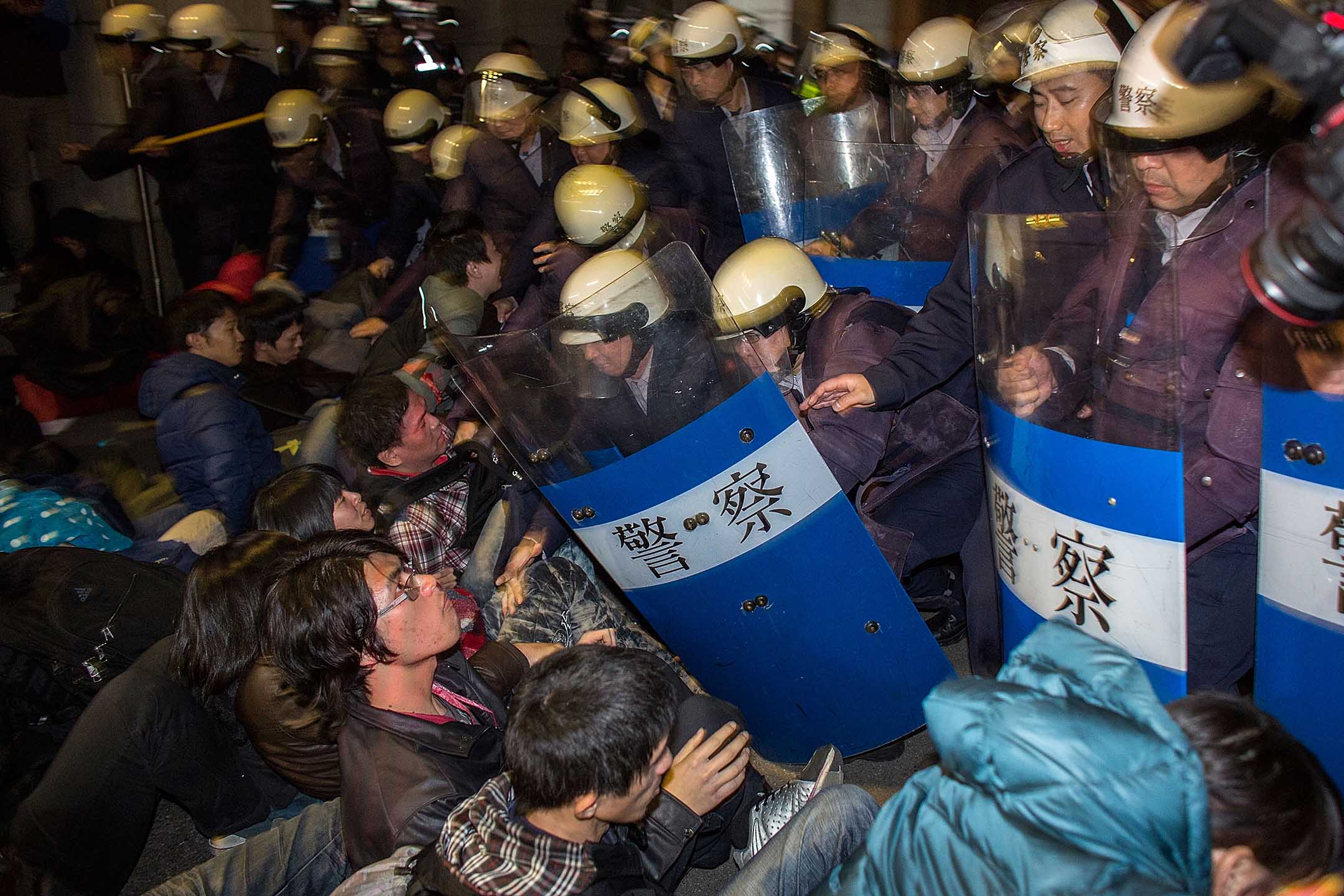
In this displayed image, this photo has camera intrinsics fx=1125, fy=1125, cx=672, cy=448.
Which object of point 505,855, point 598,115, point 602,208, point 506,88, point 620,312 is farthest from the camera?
point 506,88

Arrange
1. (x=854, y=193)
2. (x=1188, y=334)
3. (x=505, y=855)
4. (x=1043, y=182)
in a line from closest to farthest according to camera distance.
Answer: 1. (x=505, y=855)
2. (x=1188, y=334)
3. (x=1043, y=182)
4. (x=854, y=193)

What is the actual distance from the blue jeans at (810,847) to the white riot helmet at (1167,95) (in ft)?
5.09

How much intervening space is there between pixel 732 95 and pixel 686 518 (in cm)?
375

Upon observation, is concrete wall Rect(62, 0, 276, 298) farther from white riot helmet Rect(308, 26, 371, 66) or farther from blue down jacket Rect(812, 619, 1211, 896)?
blue down jacket Rect(812, 619, 1211, 896)

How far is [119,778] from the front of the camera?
2965 millimetres

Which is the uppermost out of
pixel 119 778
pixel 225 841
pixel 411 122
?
pixel 411 122

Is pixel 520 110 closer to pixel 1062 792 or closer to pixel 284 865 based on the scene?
pixel 284 865

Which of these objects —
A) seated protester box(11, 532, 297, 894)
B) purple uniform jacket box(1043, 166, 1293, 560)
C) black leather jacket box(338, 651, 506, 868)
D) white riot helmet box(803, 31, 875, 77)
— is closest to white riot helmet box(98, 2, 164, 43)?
white riot helmet box(803, 31, 875, 77)

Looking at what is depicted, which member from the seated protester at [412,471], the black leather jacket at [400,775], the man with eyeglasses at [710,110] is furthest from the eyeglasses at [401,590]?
the man with eyeglasses at [710,110]

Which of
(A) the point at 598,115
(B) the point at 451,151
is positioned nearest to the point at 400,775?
(A) the point at 598,115

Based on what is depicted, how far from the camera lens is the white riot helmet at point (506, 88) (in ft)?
21.5

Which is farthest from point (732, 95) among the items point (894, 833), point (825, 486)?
point (894, 833)

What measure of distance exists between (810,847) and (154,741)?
5.96 feet

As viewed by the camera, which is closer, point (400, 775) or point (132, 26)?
point (400, 775)
